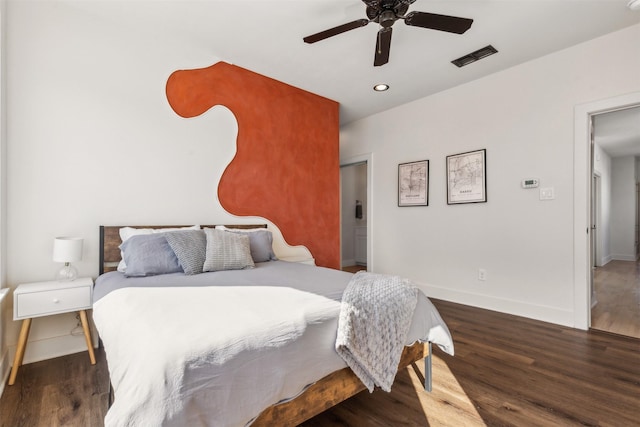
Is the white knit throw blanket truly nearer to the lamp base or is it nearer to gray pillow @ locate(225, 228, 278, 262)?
gray pillow @ locate(225, 228, 278, 262)

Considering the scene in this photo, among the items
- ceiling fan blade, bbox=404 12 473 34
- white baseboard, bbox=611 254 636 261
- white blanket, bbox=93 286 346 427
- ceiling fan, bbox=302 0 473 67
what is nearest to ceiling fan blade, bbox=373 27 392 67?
ceiling fan, bbox=302 0 473 67

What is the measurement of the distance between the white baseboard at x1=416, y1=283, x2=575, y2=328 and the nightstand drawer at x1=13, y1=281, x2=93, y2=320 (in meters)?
3.61

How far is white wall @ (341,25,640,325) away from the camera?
2898 mm

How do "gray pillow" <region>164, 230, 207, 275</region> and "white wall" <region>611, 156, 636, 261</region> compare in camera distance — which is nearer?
"gray pillow" <region>164, 230, 207, 275</region>

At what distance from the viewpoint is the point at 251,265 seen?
98.0 inches

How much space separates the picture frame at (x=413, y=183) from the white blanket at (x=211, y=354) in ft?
9.71

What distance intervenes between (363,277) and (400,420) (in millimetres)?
752

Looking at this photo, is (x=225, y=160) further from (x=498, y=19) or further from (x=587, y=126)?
(x=587, y=126)

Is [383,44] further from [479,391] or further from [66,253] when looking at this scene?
[66,253]

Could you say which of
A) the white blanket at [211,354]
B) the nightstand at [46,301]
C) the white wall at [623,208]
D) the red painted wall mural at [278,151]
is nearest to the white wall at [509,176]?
the red painted wall mural at [278,151]

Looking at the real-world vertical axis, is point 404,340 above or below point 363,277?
below

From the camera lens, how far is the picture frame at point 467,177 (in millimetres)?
3512

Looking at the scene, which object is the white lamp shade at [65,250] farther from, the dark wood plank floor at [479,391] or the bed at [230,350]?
the dark wood plank floor at [479,391]

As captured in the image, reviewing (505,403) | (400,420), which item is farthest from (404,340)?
(505,403)
